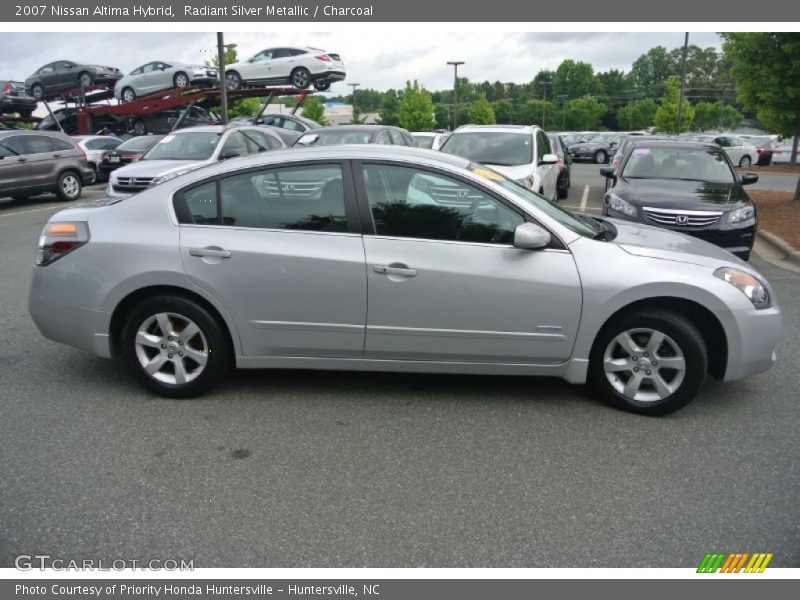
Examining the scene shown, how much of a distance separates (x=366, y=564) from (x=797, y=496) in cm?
218

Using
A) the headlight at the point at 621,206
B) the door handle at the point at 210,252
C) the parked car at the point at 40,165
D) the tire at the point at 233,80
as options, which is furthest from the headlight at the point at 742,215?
the tire at the point at 233,80

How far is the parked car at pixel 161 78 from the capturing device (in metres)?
25.6

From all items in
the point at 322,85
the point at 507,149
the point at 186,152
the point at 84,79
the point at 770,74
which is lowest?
the point at 186,152

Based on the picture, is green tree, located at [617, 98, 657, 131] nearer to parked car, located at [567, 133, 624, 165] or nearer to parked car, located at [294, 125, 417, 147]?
parked car, located at [567, 133, 624, 165]

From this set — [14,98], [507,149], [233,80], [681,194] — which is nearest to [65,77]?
[14,98]

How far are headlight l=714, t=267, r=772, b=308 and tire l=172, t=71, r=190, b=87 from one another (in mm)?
24989

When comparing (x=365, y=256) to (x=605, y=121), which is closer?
(x=365, y=256)

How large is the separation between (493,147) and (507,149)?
0.79 ft

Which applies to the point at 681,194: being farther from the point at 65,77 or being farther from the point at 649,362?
the point at 65,77

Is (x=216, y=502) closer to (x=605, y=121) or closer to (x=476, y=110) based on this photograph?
(x=476, y=110)

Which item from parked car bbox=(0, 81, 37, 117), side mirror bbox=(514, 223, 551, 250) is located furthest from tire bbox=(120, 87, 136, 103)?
side mirror bbox=(514, 223, 551, 250)

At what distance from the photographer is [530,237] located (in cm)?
411

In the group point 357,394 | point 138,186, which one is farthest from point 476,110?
point 357,394

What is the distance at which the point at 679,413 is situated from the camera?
4332mm
